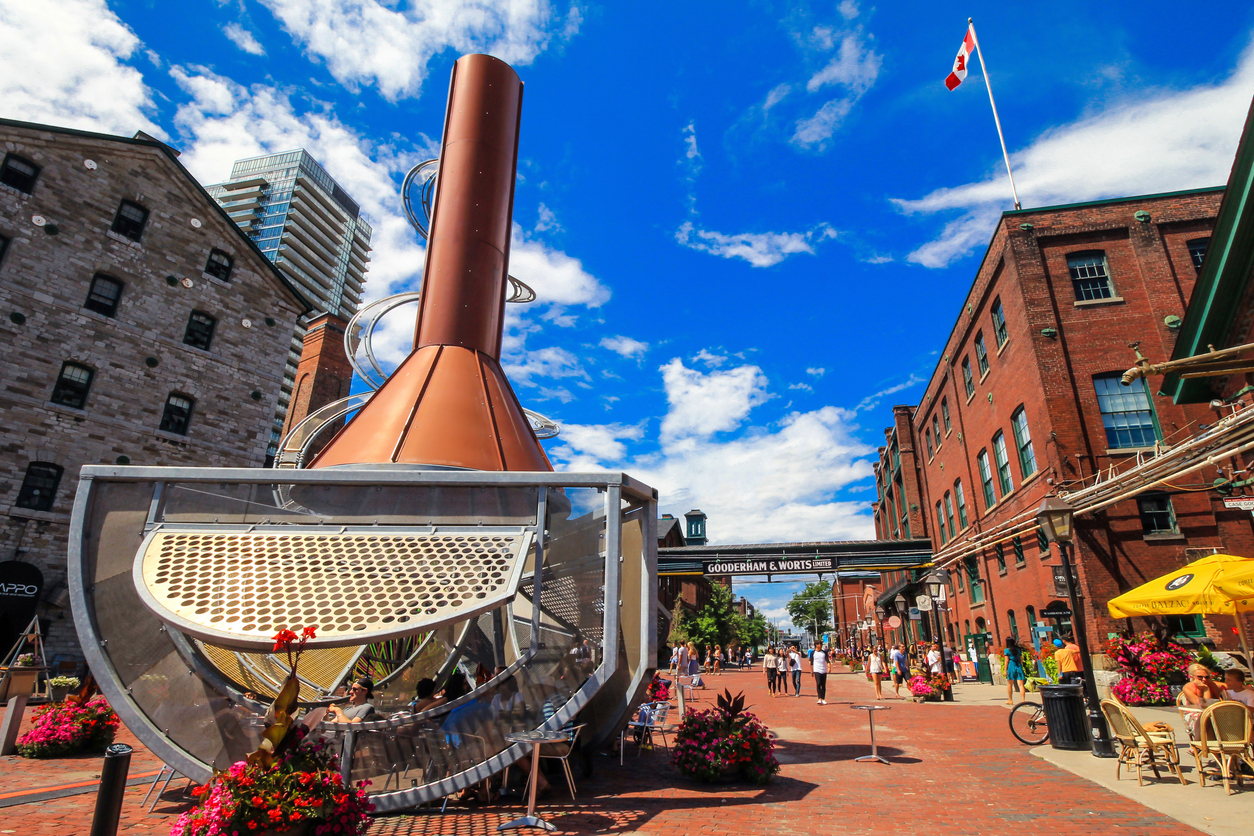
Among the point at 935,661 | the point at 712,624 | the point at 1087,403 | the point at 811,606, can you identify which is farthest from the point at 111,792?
the point at 811,606

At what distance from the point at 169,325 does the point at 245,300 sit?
3162 mm

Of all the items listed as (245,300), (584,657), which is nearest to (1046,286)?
(584,657)

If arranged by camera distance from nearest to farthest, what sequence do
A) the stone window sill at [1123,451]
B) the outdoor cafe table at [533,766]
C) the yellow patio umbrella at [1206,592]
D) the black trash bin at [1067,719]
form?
the outdoor cafe table at [533,766], the yellow patio umbrella at [1206,592], the black trash bin at [1067,719], the stone window sill at [1123,451]

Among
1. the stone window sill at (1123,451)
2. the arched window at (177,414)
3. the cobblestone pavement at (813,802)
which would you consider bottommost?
the cobblestone pavement at (813,802)

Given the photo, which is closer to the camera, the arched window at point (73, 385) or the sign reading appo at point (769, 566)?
the arched window at point (73, 385)

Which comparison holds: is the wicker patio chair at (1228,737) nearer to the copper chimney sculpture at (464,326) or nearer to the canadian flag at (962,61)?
the copper chimney sculpture at (464,326)

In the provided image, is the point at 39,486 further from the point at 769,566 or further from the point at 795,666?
the point at 769,566

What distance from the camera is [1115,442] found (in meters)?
18.2

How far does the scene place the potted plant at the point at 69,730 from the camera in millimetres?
9477

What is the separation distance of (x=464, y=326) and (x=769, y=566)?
75.9 ft

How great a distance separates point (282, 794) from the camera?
463 centimetres

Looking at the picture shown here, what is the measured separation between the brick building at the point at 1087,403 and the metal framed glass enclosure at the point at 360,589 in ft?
47.5

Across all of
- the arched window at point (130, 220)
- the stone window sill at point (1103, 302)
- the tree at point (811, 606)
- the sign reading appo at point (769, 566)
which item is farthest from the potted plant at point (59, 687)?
the tree at point (811, 606)

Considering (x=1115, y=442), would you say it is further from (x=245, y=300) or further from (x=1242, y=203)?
(x=245, y=300)
